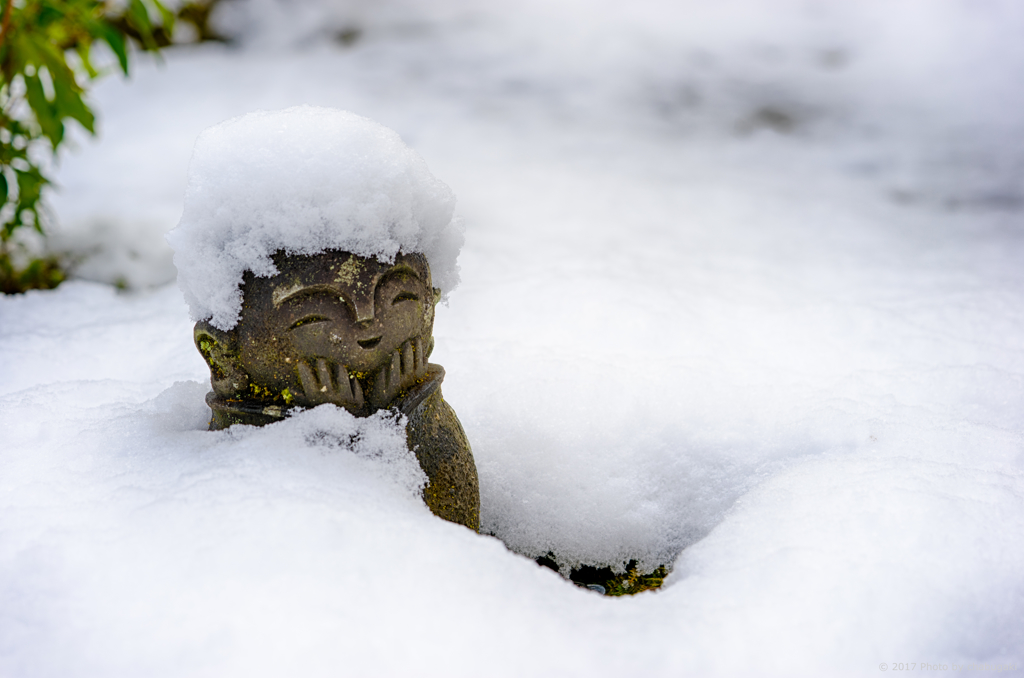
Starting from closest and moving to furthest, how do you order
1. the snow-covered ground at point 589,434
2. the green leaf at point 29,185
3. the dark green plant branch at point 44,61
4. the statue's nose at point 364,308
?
the snow-covered ground at point 589,434 < the statue's nose at point 364,308 < the dark green plant branch at point 44,61 < the green leaf at point 29,185

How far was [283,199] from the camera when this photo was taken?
1.23 metres

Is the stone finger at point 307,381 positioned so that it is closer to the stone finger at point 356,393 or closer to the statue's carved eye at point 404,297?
the stone finger at point 356,393

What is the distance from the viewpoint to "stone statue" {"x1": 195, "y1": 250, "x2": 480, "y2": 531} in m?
1.23

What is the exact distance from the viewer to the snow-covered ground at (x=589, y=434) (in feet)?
3.27

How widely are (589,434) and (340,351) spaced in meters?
0.67

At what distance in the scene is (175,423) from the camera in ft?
4.85

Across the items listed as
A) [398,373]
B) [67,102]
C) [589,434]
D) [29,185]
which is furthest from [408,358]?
[29,185]

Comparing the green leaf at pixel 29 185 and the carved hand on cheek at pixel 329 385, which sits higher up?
the green leaf at pixel 29 185

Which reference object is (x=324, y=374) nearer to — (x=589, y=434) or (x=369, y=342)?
(x=369, y=342)

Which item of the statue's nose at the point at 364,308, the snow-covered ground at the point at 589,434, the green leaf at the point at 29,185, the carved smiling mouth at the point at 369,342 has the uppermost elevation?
the green leaf at the point at 29,185

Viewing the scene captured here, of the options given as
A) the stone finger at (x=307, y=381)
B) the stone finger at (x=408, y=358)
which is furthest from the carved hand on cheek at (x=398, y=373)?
the stone finger at (x=307, y=381)

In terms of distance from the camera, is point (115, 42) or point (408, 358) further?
point (115, 42)

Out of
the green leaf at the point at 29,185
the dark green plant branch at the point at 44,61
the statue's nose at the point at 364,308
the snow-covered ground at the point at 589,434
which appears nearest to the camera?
the snow-covered ground at the point at 589,434

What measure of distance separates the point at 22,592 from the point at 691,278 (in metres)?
2.11
